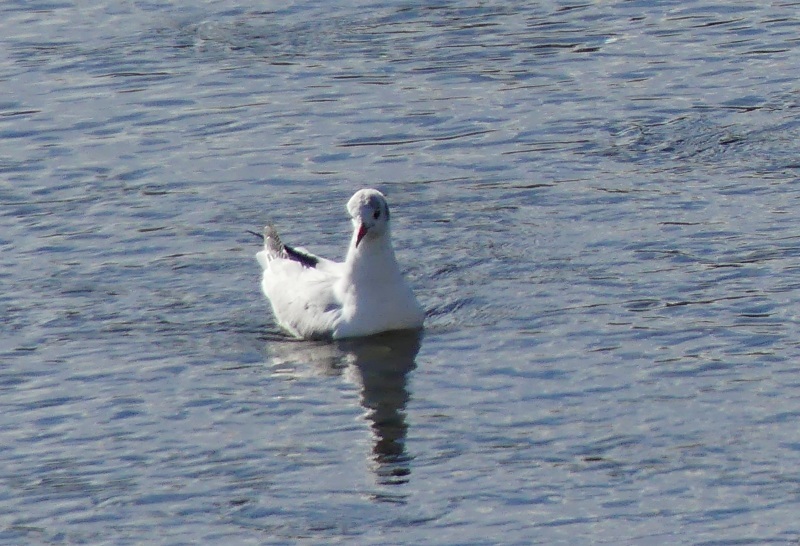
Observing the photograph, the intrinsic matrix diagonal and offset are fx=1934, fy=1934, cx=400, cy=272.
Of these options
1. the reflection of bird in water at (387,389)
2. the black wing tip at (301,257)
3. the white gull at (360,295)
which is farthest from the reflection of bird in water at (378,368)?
the black wing tip at (301,257)

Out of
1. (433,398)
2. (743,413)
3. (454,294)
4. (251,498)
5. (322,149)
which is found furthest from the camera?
(322,149)

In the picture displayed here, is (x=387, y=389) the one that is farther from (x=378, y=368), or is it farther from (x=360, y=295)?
(x=360, y=295)

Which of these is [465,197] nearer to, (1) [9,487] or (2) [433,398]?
(2) [433,398]

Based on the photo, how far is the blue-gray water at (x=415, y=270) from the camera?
1171cm

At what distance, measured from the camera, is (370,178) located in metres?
18.6

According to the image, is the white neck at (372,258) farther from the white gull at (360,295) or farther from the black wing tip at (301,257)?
the black wing tip at (301,257)

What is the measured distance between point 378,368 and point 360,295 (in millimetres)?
856

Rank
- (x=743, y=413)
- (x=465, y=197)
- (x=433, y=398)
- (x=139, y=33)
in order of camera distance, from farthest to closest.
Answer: (x=139, y=33) < (x=465, y=197) < (x=433, y=398) < (x=743, y=413)

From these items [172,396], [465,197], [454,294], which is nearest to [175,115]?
[465,197]

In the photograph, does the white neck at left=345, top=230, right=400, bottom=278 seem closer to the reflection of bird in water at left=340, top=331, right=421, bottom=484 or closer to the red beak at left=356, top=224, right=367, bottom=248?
the red beak at left=356, top=224, right=367, bottom=248

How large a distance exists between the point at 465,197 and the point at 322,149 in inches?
87.7

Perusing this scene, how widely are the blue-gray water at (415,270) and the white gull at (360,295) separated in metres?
0.21

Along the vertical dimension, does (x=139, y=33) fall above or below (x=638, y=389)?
above

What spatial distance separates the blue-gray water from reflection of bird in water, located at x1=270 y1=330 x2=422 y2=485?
Answer: 0.12 feet
